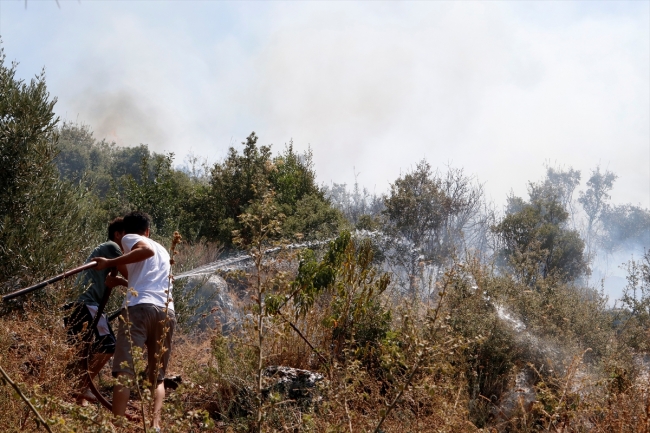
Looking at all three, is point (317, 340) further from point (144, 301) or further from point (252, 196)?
point (252, 196)

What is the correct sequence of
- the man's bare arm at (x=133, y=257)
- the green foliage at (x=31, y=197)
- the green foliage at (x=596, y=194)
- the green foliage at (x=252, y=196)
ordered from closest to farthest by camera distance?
the man's bare arm at (x=133, y=257) < the green foliage at (x=31, y=197) < the green foliage at (x=252, y=196) < the green foliage at (x=596, y=194)

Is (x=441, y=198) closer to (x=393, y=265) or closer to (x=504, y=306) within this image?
(x=393, y=265)

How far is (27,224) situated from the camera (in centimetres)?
587

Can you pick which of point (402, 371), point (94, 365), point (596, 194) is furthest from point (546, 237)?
point (596, 194)

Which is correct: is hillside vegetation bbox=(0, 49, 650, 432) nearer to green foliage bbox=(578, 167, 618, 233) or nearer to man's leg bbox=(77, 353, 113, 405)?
man's leg bbox=(77, 353, 113, 405)

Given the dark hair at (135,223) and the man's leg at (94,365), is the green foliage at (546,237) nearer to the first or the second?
the man's leg at (94,365)

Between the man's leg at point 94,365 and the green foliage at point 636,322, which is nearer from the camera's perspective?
the man's leg at point 94,365

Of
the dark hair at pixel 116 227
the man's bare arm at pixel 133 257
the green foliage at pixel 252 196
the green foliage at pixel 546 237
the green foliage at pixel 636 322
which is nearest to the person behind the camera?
the man's bare arm at pixel 133 257

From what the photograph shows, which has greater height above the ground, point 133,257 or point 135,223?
point 135,223

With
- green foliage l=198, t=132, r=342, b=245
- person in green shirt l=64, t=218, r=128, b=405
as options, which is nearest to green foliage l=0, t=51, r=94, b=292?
person in green shirt l=64, t=218, r=128, b=405

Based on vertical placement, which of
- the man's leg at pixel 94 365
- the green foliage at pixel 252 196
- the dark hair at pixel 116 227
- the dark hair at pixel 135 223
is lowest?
the man's leg at pixel 94 365

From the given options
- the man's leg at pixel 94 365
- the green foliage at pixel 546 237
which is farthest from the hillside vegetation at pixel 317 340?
the green foliage at pixel 546 237

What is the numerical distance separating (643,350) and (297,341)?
5.27m

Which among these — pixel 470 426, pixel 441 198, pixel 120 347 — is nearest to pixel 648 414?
pixel 470 426
